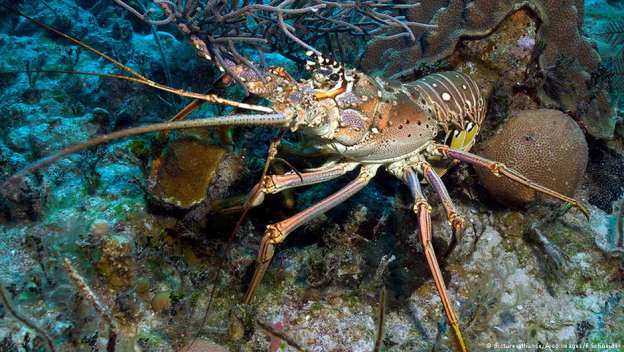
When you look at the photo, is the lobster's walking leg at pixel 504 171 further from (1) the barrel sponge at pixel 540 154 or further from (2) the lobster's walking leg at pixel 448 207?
(1) the barrel sponge at pixel 540 154

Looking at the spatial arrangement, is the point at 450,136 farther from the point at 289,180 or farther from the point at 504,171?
the point at 289,180

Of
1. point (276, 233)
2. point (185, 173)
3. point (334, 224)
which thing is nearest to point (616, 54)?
point (334, 224)

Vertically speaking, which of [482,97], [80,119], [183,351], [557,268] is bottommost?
[80,119]

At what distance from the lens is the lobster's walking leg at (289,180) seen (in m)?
2.71

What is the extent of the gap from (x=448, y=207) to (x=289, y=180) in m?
1.26

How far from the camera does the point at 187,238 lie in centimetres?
315

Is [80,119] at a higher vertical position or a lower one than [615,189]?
lower

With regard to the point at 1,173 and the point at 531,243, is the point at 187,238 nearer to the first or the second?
the point at 1,173

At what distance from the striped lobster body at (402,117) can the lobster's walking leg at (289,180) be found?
15 centimetres

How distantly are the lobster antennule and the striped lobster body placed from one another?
0.64 meters

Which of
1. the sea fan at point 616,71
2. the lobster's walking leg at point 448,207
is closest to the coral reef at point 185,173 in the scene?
the lobster's walking leg at point 448,207

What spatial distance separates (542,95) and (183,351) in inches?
160

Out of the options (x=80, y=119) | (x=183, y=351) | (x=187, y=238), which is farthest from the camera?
(x=80, y=119)

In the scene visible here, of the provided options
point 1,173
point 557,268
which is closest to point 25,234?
point 1,173
